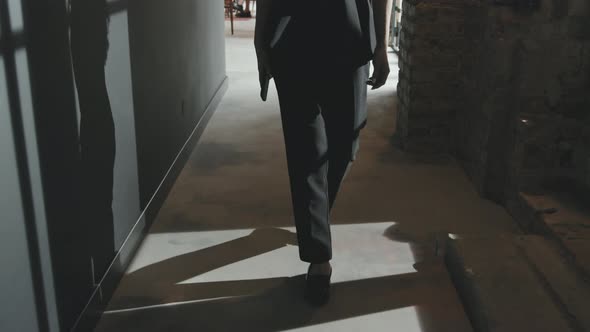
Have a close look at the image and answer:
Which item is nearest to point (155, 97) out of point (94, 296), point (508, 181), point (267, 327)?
point (94, 296)

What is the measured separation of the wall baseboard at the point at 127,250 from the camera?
1.63 metres

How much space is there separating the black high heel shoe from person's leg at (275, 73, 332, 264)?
6cm

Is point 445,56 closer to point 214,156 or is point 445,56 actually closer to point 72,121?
point 214,156

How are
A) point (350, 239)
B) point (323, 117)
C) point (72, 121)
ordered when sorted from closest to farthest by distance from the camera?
point (72, 121) → point (323, 117) → point (350, 239)

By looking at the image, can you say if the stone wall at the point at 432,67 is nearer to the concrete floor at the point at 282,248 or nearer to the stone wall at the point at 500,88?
the stone wall at the point at 500,88

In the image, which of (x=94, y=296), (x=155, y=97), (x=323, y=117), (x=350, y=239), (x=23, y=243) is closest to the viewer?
(x=23, y=243)

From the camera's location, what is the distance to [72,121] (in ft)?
4.96

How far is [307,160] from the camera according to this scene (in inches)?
67.9

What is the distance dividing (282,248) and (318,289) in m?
0.38

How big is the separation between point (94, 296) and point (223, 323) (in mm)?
368

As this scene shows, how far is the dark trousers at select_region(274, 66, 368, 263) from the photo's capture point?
1.69m

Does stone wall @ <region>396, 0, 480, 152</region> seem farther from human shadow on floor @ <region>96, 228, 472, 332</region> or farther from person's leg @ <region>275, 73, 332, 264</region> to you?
person's leg @ <region>275, 73, 332, 264</region>

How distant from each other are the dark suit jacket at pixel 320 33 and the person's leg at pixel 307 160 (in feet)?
0.22

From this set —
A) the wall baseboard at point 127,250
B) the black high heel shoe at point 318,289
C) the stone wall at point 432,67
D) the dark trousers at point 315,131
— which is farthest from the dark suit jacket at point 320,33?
the stone wall at point 432,67
